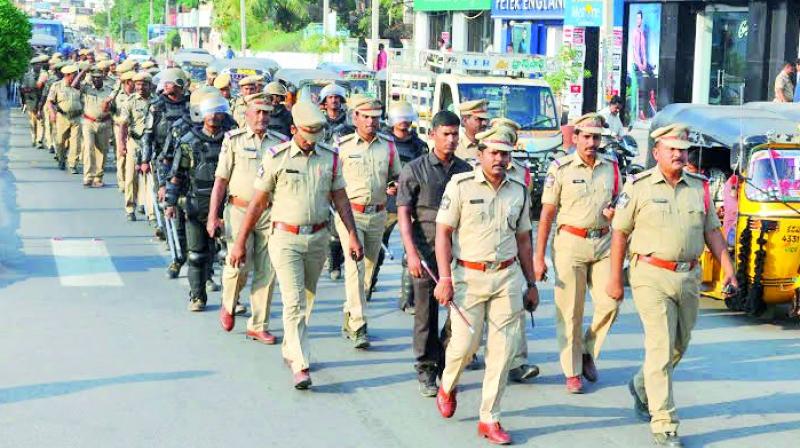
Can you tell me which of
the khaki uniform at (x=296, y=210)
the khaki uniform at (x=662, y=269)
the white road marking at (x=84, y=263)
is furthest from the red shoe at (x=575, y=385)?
the white road marking at (x=84, y=263)

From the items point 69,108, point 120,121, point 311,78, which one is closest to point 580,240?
point 120,121

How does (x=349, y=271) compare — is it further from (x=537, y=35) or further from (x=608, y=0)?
(x=537, y=35)

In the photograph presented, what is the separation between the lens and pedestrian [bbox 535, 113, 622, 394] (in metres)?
9.42

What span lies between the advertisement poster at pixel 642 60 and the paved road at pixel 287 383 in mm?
22134

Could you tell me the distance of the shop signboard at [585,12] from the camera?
27953mm

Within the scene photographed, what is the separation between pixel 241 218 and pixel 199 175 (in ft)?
2.67

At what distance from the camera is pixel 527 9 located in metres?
43.3

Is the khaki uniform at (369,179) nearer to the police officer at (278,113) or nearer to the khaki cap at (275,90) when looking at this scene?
the police officer at (278,113)

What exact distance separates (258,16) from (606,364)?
6210cm

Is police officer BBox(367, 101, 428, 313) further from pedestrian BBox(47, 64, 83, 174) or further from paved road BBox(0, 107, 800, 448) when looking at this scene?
pedestrian BBox(47, 64, 83, 174)

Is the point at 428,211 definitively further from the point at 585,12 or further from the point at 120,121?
the point at 585,12

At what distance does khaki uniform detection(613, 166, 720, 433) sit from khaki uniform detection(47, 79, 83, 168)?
15630mm

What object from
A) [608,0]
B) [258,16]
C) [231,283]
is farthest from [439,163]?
[258,16]

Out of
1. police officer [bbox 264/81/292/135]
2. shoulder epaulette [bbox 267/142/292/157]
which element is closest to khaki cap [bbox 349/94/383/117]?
shoulder epaulette [bbox 267/142/292/157]
